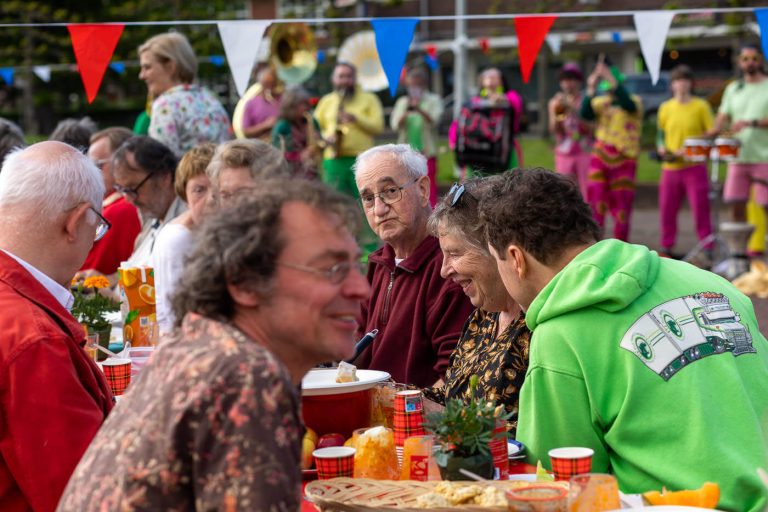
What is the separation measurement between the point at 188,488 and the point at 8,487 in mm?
1102

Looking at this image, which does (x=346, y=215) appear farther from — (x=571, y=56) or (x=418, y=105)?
(x=571, y=56)

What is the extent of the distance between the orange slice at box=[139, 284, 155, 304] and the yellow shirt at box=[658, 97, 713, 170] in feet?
27.0

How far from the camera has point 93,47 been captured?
6988 millimetres

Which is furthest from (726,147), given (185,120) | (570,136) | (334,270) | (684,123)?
(334,270)

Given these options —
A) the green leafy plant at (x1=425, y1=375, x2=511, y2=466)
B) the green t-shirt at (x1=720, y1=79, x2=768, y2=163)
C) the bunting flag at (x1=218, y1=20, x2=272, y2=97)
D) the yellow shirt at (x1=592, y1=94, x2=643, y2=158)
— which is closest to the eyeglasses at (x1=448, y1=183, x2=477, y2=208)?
the green leafy plant at (x1=425, y1=375, x2=511, y2=466)

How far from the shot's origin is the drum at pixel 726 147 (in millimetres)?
10578

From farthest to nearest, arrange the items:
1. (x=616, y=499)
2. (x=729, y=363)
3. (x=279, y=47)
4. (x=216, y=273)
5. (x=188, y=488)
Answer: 1. (x=279, y=47)
2. (x=729, y=363)
3. (x=616, y=499)
4. (x=216, y=273)
5. (x=188, y=488)

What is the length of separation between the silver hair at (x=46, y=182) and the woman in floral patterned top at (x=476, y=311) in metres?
1.29

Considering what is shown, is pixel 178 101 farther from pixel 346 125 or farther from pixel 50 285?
pixel 346 125

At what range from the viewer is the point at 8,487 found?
8.64 ft

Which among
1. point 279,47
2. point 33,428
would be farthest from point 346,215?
point 279,47

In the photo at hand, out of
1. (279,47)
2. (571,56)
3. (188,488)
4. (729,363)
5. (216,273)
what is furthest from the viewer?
(571,56)

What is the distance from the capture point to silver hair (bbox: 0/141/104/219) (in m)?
2.98

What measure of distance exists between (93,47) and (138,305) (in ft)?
10.1
